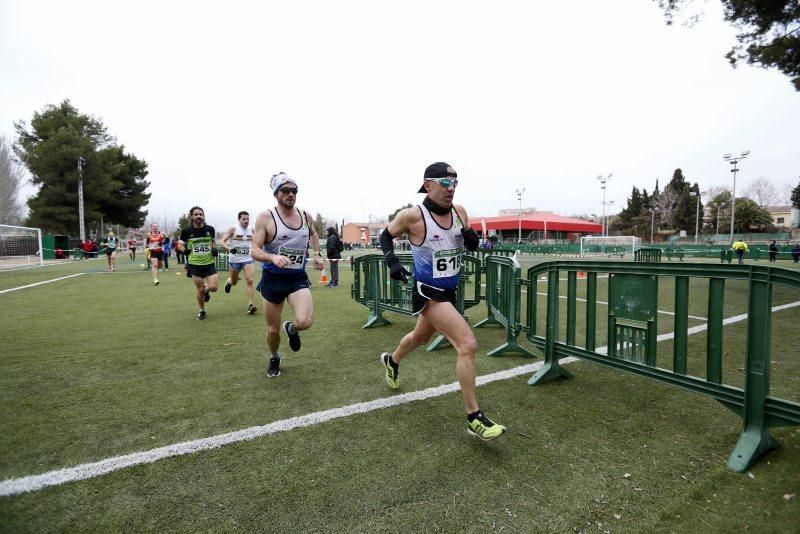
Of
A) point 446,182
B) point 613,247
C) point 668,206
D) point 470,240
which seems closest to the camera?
point 446,182

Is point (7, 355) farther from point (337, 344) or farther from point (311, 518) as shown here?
point (311, 518)

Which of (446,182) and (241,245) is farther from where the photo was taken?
(241,245)

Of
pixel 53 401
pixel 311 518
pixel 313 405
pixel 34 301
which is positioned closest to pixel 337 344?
pixel 313 405

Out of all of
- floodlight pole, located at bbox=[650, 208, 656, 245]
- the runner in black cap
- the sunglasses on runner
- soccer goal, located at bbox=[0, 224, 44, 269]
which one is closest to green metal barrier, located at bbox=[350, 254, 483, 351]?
the runner in black cap

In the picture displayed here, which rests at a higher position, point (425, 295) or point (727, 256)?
point (425, 295)

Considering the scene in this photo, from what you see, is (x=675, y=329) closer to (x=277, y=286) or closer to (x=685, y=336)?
(x=685, y=336)

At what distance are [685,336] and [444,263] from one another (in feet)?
6.40

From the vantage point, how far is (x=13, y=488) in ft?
8.64

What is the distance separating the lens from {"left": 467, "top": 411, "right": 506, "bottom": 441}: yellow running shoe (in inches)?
120

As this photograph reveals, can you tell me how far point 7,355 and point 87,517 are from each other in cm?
482

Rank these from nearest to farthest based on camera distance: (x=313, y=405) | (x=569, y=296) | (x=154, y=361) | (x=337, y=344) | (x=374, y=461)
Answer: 1. (x=374, y=461)
2. (x=313, y=405)
3. (x=569, y=296)
4. (x=154, y=361)
5. (x=337, y=344)

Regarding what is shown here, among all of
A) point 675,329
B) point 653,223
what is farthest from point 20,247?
point 653,223

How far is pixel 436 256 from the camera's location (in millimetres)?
3594

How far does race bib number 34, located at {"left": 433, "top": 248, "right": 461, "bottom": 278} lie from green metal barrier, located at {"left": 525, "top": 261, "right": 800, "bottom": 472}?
1.39 meters
